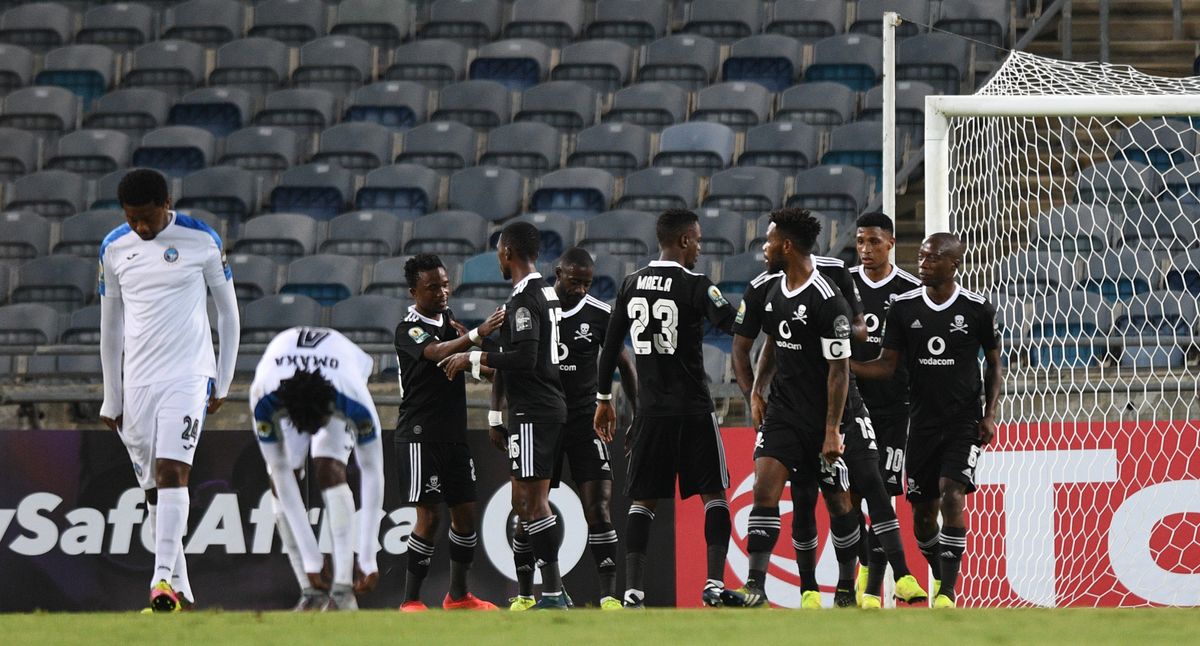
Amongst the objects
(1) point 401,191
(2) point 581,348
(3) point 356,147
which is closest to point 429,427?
(2) point 581,348

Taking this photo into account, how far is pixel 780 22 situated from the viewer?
680 inches

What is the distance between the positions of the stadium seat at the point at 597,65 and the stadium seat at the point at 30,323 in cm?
613

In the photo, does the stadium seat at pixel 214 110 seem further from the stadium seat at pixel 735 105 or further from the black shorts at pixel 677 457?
the black shorts at pixel 677 457

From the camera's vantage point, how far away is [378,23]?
18.3 metres

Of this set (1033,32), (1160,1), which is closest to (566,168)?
(1033,32)

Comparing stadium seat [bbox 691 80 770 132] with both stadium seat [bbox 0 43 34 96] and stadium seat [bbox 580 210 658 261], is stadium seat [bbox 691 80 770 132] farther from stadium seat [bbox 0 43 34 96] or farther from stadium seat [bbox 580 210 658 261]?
stadium seat [bbox 0 43 34 96]

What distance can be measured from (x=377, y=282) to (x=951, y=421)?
24.5 ft

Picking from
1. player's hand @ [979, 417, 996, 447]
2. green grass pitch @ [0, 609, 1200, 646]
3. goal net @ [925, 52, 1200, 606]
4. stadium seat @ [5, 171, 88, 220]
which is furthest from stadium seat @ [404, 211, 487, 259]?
green grass pitch @ [0, 609, 1200, 646]

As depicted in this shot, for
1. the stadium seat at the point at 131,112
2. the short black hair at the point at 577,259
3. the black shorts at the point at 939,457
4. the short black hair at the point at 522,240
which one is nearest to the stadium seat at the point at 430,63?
the stadium seat at the point at 131,112

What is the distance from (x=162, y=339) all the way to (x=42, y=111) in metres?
11.4

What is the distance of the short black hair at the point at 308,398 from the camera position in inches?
169

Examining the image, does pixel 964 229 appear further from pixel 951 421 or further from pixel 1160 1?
pixel 1160 1

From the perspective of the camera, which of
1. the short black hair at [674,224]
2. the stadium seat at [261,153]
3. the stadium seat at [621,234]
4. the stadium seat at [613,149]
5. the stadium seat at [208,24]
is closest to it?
the short black hair at [674,224]

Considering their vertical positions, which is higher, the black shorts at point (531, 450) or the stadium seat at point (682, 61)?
the stadium seat at point (682, 61)
